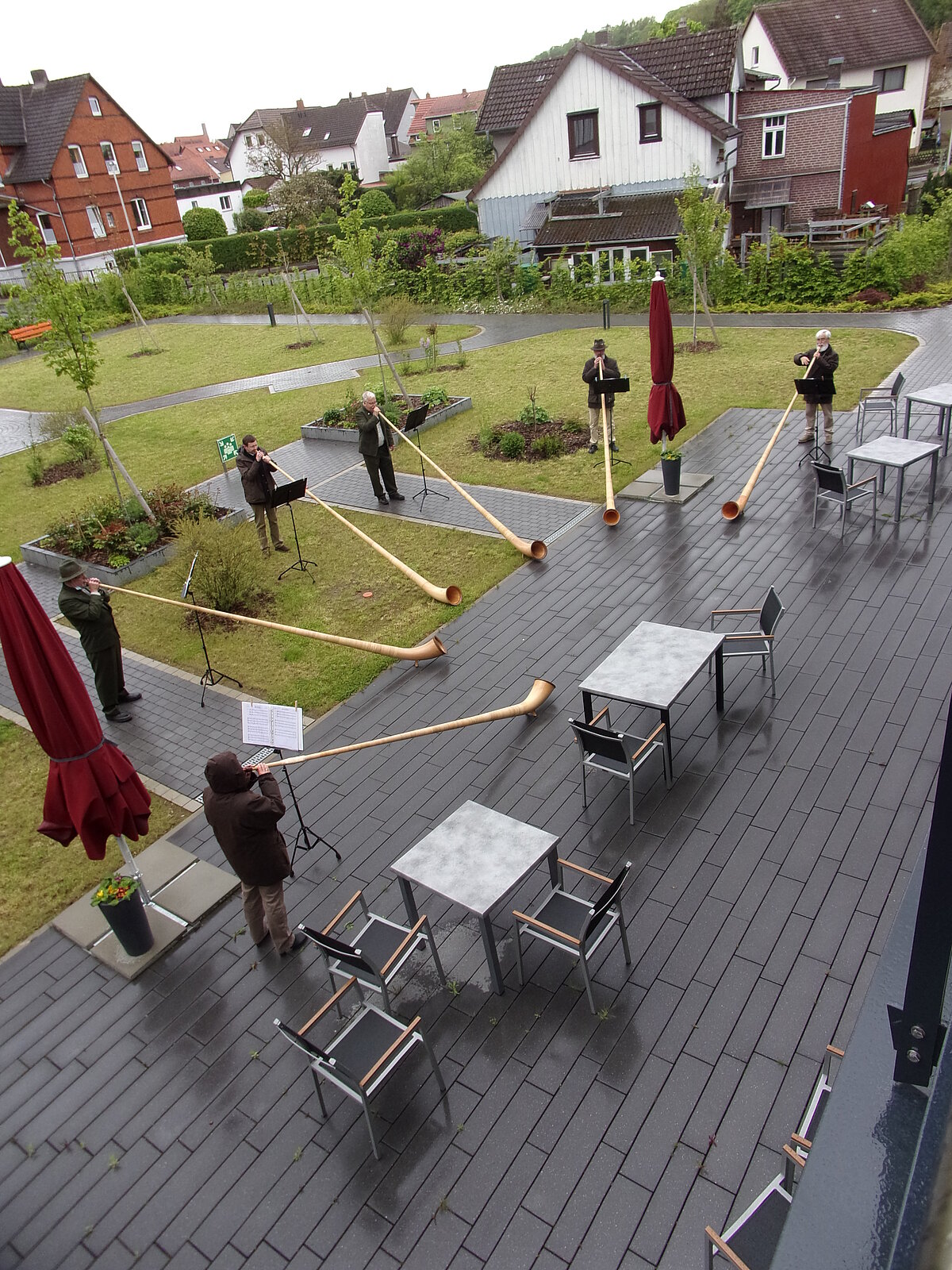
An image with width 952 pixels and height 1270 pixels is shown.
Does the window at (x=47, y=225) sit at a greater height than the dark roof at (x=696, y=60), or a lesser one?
lesser

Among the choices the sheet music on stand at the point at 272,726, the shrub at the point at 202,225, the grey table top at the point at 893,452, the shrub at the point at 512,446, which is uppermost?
the shrub at the point at 202,225

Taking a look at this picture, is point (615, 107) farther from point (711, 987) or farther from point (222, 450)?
point (711, 987)

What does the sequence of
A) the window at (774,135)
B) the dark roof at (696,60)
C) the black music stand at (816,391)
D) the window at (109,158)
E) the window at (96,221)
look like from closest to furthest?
the black music stand at (816,391) → the dark roof at (696,60) → the window at (774,135) → the window at (96,221) → the window at (109,158)

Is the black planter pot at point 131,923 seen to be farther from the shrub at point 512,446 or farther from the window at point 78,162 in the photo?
the window at point 78,162

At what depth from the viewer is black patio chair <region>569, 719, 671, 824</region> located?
654 cm

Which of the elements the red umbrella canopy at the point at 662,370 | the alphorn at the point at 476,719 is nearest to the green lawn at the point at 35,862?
the alphorn at the point at 476,719

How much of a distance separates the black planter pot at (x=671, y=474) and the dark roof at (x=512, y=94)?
28063mm

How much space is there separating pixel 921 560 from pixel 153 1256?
9.48 meters

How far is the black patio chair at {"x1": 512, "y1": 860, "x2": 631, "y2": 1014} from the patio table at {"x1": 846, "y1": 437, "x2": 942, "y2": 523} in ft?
22.8

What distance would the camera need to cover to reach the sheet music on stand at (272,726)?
6535 millimetres

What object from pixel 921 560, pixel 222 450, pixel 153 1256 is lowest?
pixel 153 1256

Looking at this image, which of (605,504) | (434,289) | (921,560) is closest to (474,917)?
(921,560)

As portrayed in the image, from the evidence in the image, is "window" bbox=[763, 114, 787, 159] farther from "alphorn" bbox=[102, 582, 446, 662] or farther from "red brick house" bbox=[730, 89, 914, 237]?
"alphorn" bbox=[102, 582, 446, 662]

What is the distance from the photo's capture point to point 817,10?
142ft
